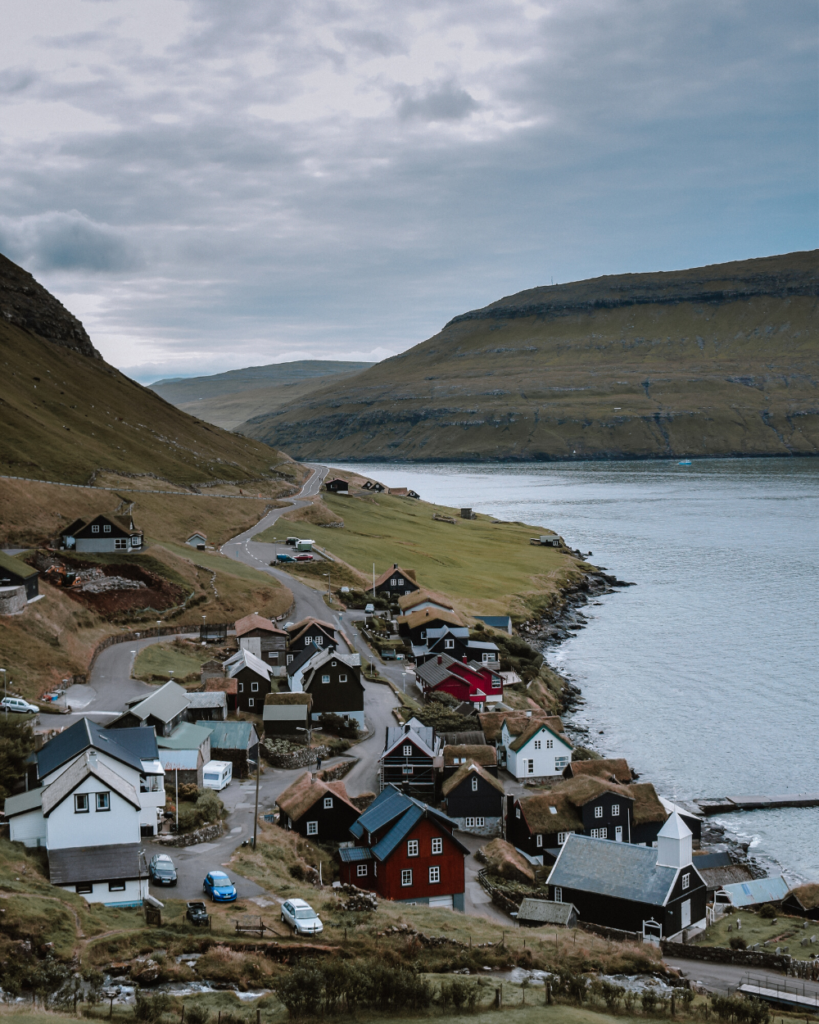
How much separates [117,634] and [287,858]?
3389 cm

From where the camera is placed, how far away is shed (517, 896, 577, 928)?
35.7m

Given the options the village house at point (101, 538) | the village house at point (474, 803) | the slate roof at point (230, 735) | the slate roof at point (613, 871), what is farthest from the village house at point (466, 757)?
the village house at point (101, 538)

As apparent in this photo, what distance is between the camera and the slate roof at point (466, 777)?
47375mm

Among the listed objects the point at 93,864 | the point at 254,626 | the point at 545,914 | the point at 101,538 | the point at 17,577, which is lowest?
the point at 545,914

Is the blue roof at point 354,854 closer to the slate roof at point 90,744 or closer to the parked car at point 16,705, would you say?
the slate roof at point 90,744

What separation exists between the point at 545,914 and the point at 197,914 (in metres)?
14.3

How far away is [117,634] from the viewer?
217ft

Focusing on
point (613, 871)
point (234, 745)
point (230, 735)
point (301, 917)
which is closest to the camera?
point (301, 917)

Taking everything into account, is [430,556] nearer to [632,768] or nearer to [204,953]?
[632,768]

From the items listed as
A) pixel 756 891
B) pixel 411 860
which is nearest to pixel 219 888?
pixel 411 860

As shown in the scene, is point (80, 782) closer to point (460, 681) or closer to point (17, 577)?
point (17, 577)

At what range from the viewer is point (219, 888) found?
30750 millimetres

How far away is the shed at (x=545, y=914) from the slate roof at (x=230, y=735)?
54.4ft

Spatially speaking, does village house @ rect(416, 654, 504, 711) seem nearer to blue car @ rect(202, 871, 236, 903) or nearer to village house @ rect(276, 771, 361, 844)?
village house @ rect(276, 771, 361, 844)
